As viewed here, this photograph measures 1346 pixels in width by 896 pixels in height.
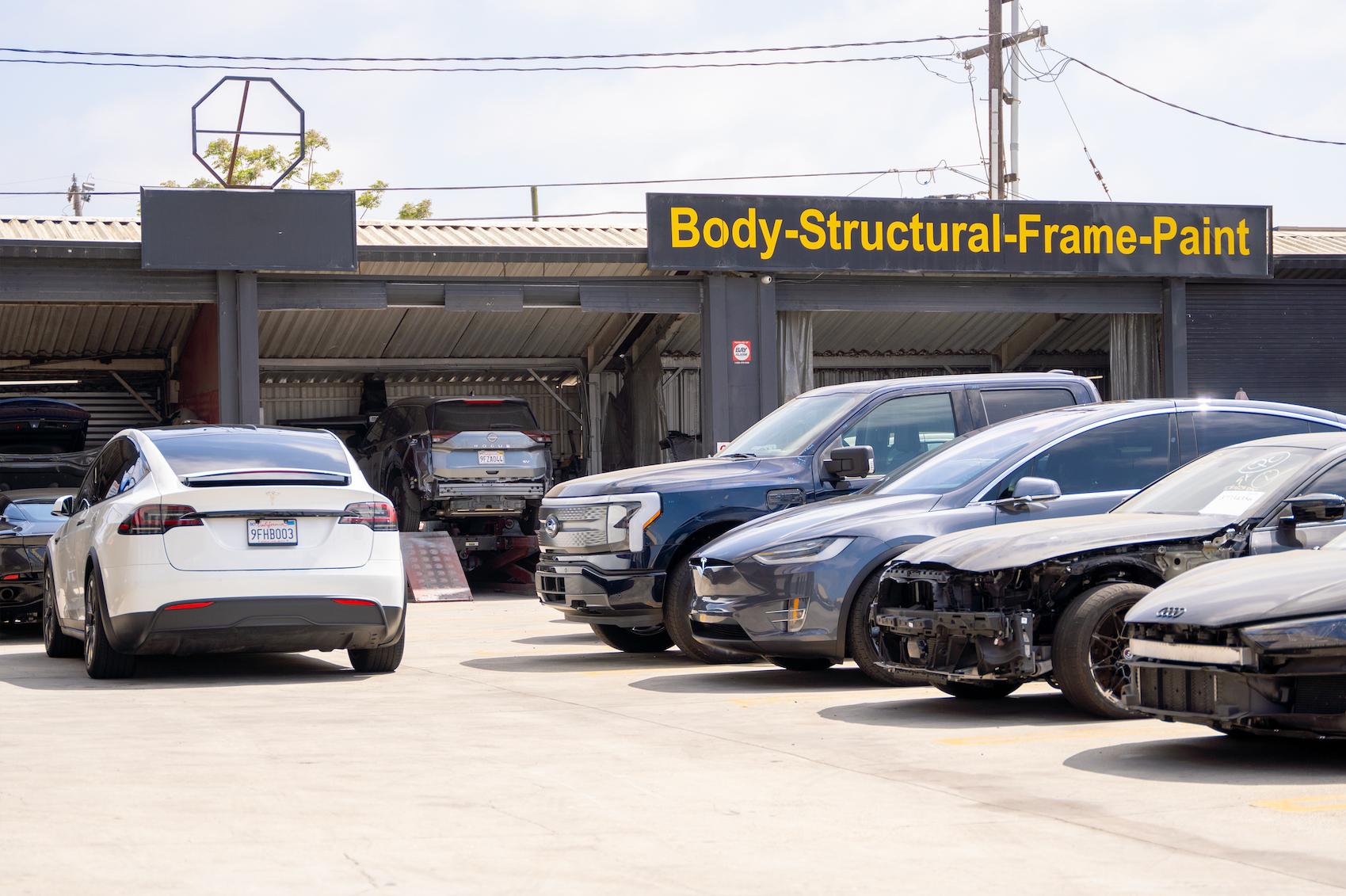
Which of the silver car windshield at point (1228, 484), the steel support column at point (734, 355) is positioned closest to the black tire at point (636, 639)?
the silver car windshield at point (1228, 484)

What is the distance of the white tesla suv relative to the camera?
10.2 metres

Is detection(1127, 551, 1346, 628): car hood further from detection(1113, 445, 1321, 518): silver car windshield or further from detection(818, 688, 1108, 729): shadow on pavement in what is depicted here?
detection(818, 688, 1108, 729): shadow on pavement

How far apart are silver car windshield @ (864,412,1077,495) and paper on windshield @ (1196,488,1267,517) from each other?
5.39ft

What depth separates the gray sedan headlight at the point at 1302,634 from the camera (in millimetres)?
6672

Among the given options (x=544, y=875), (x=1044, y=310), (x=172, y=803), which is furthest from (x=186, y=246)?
(x=544, y=875)

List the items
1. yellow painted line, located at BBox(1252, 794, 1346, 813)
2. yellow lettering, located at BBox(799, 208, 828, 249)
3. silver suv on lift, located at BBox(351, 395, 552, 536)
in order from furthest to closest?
yellow lettering, located at BBox(799, 208, 828, 249), silver suv on lift, located at BBox(351, 395, 552, 536), yellow painted line, located at BBox(1252, 794, 1346, 813)

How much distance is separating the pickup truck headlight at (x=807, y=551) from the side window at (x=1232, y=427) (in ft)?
8.12

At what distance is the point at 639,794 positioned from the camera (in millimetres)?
6578

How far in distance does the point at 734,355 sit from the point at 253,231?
6516 millimetres

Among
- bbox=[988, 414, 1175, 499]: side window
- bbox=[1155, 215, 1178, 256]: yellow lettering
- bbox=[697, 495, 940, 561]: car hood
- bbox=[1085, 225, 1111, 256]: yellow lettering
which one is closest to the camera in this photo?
bbox=[697, 495, 940, 561]: car hood

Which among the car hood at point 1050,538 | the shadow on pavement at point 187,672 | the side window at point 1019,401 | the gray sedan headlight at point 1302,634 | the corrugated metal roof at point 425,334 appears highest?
the corrugated metal roof at point 425,334

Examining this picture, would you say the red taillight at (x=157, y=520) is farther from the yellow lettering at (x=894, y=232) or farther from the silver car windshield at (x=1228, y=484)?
the yellow lettering at (x=894, y=232)

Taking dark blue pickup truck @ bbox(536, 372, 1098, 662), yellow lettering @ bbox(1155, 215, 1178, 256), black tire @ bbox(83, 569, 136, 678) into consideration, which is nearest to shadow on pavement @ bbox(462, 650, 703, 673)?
dark blue pickup truck @ bbox(536, 372, 1098, 662)

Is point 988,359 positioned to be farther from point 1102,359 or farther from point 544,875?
point 544,875
